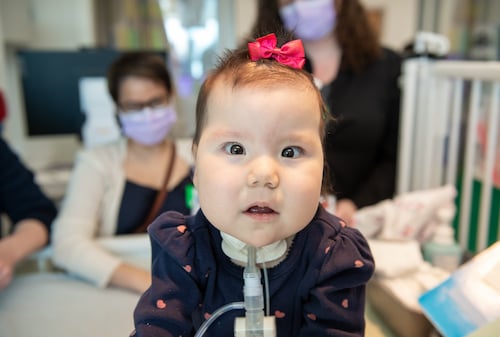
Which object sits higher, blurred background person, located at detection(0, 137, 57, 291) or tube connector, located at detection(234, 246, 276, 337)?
tube connector, located at detection(234, 246, 276, 337)

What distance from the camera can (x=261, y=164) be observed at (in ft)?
1.74

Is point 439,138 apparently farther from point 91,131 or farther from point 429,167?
point 91,131

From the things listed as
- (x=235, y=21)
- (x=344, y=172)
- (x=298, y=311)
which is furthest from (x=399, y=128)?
(x=235, y=21)

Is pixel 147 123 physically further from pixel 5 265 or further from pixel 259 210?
pixel 259 210

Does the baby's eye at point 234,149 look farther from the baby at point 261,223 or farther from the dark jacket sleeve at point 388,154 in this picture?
the dark jacket sleeve at point 388,154

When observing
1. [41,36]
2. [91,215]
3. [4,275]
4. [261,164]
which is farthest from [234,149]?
[41,36]

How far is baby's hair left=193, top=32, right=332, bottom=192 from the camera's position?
57cm

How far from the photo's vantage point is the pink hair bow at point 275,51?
59 centimetres

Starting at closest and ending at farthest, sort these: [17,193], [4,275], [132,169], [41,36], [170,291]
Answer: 1. [170,291]
2. [4,275]
3. [17,193]
4. [132,169]
5. [41,36]

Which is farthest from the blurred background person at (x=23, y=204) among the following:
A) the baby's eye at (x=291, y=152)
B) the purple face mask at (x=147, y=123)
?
the baby's eye at (x=291, y=152)

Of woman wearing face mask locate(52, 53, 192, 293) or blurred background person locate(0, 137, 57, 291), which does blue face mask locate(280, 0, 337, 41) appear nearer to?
woman wearing face mask locate(52, 53, 192, 293)

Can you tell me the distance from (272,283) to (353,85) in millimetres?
884

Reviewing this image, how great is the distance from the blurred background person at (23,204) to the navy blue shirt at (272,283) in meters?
0.62

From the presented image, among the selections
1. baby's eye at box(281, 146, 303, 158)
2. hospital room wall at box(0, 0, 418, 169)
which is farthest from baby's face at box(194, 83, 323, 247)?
hospital room wall at box(0, 0, 418, 169)
